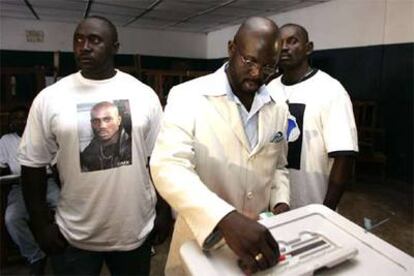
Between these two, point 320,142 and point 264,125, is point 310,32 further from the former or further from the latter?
point 264,125

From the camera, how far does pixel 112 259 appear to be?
133 centimetres

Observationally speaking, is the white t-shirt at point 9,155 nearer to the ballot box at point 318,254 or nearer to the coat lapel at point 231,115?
the coat lapel at point 231,115

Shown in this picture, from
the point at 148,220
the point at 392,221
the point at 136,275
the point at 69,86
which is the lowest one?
the point at 392,221

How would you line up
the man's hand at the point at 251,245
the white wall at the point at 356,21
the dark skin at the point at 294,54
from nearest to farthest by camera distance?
the man's hand at the point at 251,245
the dark skin at the point at 294,54
the white wall at the point at 356,21

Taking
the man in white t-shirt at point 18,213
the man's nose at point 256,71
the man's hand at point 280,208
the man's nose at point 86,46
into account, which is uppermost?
the man's nose at point 86,46

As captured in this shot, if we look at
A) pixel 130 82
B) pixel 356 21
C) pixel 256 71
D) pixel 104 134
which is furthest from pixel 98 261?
pixel 356 21

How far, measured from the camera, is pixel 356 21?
4.65 m

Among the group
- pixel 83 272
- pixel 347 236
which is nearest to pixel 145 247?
pixel 83 272

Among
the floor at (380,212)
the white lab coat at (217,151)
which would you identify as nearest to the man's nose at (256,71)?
the white lab coat at (217,151)

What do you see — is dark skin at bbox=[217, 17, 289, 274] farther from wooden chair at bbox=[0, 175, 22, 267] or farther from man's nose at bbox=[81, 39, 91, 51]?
wooden chair at bbox=[0, 175, 22, 267]

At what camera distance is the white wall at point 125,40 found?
22.1ft

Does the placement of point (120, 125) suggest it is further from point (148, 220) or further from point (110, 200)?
point (148, 220)

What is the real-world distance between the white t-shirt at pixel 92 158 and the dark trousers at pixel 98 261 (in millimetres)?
39

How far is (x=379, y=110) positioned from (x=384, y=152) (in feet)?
1.86
